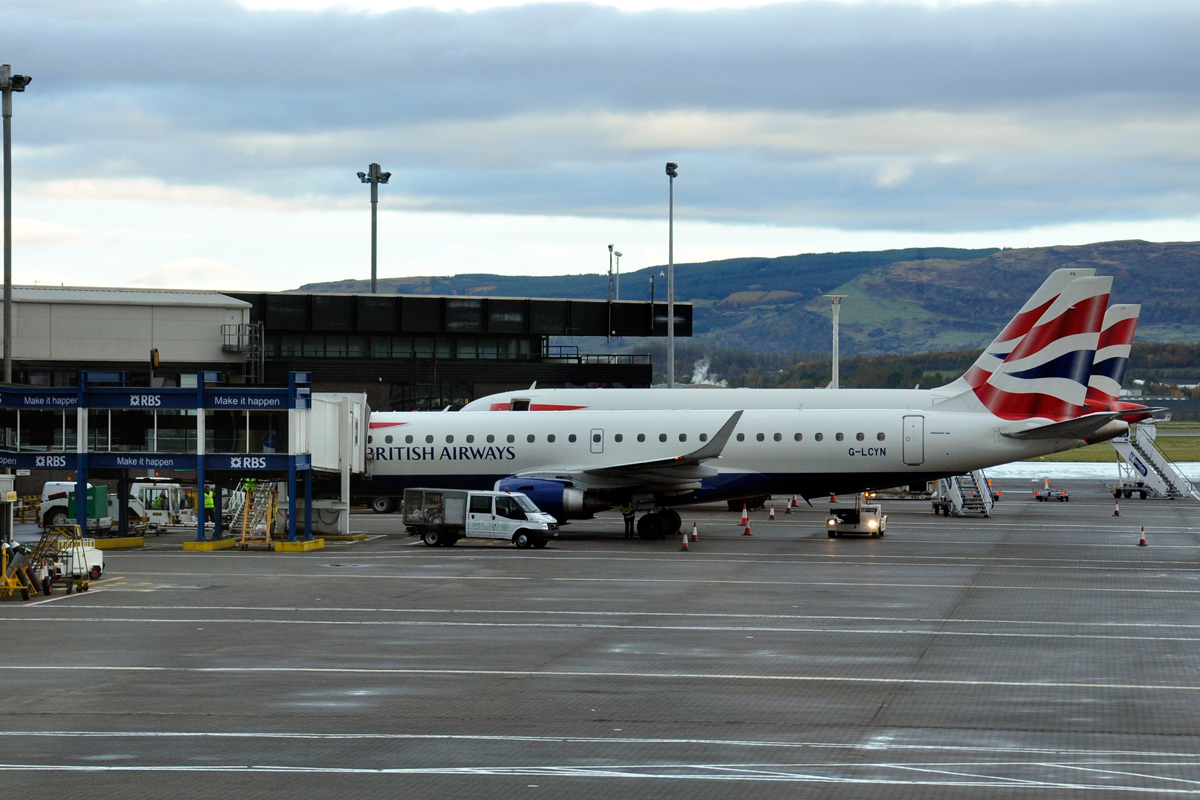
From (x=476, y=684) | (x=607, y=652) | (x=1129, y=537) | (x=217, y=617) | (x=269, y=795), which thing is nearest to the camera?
(x=269, y=795)

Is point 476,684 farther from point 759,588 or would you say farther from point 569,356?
point 569,356

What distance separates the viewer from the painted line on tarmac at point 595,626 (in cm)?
2409

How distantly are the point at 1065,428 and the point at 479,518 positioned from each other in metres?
20.4

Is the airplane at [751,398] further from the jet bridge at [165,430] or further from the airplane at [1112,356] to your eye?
the jet bridge at [165,430]

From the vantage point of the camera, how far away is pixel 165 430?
43.0 metres

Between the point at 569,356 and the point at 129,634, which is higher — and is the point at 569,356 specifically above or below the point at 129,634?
above

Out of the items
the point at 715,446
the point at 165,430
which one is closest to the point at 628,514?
the point at 715,446

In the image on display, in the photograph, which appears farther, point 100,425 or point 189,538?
point 189,538

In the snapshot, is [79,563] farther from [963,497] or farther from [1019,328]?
[963,497]

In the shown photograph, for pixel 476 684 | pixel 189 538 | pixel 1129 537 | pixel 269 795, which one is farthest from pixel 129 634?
pixel 1129 537

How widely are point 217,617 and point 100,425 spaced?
19.2m

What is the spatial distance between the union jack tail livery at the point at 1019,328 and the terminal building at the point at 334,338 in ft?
101

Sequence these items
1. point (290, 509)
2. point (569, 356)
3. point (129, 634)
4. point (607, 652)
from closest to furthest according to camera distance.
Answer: point (607, 652), point (129, 634), point (290, 509), point (569, 356)

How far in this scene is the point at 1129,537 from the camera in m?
45.8
